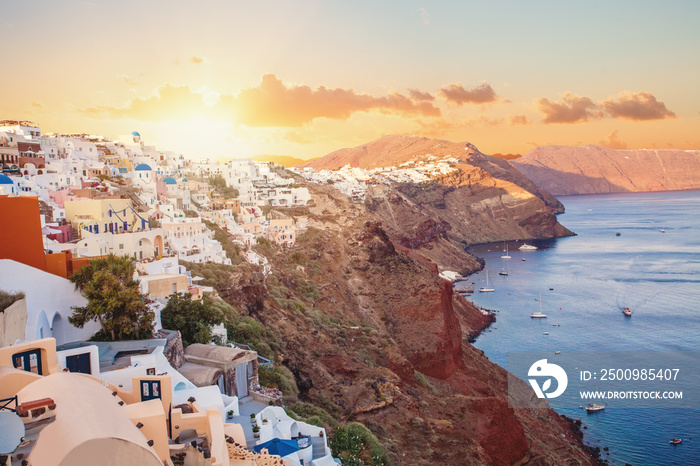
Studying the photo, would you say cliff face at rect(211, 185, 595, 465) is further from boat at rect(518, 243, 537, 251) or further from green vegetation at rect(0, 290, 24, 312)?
boat at rect(518, 243, 537, 251)

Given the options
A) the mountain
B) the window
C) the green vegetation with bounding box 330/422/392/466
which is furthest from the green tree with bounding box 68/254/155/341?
the mountain

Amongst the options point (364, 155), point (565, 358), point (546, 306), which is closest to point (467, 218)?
point (546, 306)

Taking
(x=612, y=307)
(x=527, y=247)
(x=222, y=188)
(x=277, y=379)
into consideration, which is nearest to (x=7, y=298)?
(x=277, y=379)

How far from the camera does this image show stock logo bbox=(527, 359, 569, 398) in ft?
103

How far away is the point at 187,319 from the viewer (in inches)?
624

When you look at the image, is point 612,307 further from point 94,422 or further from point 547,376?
point 94,422

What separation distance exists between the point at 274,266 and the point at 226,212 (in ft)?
19.9

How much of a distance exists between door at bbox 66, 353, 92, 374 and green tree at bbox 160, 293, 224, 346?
17.7 ft

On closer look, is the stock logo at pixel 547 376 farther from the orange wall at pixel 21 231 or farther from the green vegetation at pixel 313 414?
the orange wall at pixel 21 231

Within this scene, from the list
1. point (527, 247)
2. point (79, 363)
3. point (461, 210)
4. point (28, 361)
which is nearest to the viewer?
point (28, 361)

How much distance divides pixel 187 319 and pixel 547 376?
27.9m

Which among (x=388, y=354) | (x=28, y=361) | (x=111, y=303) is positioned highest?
(x=28, y=361)

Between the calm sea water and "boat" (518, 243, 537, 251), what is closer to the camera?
the calm sea water

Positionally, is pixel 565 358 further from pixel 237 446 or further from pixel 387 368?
pixel 237 446
